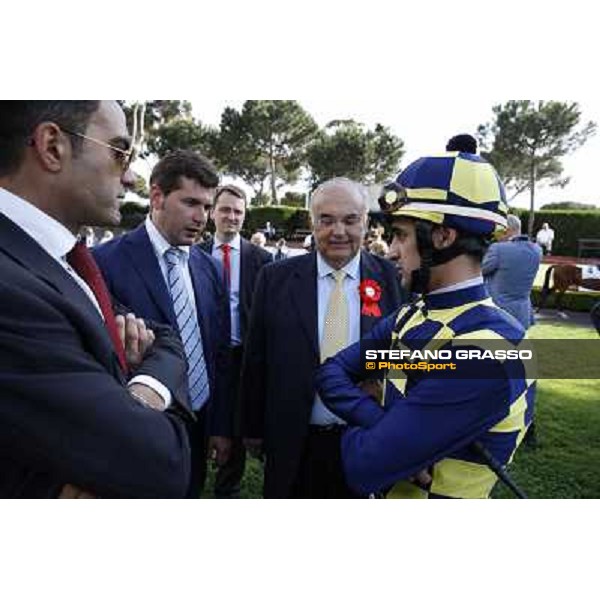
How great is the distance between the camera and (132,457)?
68 centimetres

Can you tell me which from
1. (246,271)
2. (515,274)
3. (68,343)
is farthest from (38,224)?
(515,274)

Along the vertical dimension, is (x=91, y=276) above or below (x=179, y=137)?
below

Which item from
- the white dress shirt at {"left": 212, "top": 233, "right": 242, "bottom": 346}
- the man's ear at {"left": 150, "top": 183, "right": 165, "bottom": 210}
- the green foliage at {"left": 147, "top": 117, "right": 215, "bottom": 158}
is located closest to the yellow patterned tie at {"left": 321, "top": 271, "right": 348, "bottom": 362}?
the man's ear at {"left": 150, "top": 183, "right": 165, "bottom": 210}

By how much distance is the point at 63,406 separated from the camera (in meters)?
0.64

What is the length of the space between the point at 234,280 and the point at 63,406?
2061mm

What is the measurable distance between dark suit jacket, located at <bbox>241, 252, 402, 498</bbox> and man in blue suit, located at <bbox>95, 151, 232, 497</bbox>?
0.17 metres

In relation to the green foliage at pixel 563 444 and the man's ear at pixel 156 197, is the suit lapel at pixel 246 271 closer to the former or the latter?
the man's ear at pixel 156 197

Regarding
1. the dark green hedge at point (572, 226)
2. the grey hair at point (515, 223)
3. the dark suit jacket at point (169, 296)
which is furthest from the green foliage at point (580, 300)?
the dark suit jacket at point (169, 296)

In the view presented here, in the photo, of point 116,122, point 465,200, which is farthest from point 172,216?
point 465,200

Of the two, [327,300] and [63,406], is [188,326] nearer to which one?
[327,300]

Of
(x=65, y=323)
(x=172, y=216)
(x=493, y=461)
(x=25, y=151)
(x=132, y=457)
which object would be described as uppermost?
(x=25, y=151)

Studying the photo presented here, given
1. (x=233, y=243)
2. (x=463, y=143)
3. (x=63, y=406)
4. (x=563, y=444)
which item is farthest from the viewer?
(x=233, y=243)

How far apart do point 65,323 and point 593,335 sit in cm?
124

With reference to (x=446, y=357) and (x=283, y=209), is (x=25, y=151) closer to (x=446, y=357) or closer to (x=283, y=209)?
(x=446, y=357)
